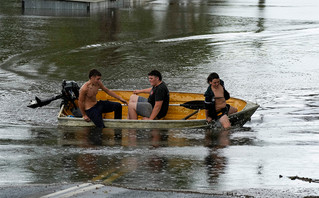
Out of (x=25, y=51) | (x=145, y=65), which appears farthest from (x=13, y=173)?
(x=25, y=51)

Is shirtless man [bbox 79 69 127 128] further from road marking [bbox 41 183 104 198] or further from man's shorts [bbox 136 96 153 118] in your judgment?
road marking [bbox 41 183 104 198]

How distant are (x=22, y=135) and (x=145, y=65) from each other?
12.4 m

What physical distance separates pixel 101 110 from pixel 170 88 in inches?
275

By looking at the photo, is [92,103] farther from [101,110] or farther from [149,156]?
[149,156]

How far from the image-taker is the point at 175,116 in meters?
15.6

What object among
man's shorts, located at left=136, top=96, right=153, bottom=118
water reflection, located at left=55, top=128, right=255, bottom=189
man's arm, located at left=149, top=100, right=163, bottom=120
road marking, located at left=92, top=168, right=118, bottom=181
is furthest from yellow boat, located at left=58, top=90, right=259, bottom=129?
road marking, located at left=92, top=168, right=118, bottom=181

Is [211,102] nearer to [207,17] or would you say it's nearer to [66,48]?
[66,48]

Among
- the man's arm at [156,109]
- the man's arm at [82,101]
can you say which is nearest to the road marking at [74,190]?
the man's arm at [82,101]

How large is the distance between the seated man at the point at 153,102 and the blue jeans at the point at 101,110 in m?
0.28

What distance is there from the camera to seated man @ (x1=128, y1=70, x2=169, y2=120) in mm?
14516

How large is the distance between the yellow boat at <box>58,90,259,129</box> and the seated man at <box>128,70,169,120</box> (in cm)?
29

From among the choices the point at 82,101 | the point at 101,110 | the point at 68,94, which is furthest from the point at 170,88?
the point at 82,101

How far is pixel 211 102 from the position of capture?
1417 cm

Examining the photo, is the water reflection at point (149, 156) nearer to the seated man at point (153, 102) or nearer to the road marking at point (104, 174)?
the road marking at point (104, 174)
